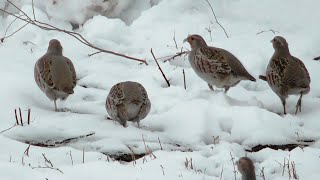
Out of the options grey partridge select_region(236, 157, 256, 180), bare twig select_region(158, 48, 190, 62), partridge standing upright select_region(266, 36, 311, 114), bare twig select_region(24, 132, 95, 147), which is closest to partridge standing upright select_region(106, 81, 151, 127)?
bare twig select_region(24, 132, 95, 147)

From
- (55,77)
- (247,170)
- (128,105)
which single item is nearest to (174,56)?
(55,77)

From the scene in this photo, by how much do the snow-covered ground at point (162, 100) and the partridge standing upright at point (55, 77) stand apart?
211 millimetres

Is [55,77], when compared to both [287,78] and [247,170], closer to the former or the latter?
[287,78]

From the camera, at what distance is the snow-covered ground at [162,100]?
16.6 feet

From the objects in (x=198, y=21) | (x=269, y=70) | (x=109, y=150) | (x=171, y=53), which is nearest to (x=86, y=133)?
(x=109, y=150)

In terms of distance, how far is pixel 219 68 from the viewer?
755cm

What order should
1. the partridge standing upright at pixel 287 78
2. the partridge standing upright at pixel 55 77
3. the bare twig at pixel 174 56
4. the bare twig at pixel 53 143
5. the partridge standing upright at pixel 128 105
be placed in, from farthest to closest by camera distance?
1. the bare twig at pixel 174 56
2. the partridge standing upright at pixel 55 77
3. the partridge standing upright at pixel 287 78
4. the partridge standing upright at pixel 128 105
5. the bare twig at pixel 53 143

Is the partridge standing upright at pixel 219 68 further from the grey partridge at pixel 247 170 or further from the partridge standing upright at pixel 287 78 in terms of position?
the grey partridge at pixel 247 170

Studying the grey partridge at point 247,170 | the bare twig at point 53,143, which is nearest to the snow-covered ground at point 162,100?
the bare twig at point 53,143

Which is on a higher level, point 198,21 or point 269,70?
point 198,21

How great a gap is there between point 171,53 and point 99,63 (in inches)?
41.7

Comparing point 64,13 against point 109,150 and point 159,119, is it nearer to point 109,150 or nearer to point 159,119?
point 159,119

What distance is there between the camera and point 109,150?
18.8 ft

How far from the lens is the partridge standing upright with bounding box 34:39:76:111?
7.17 metres
